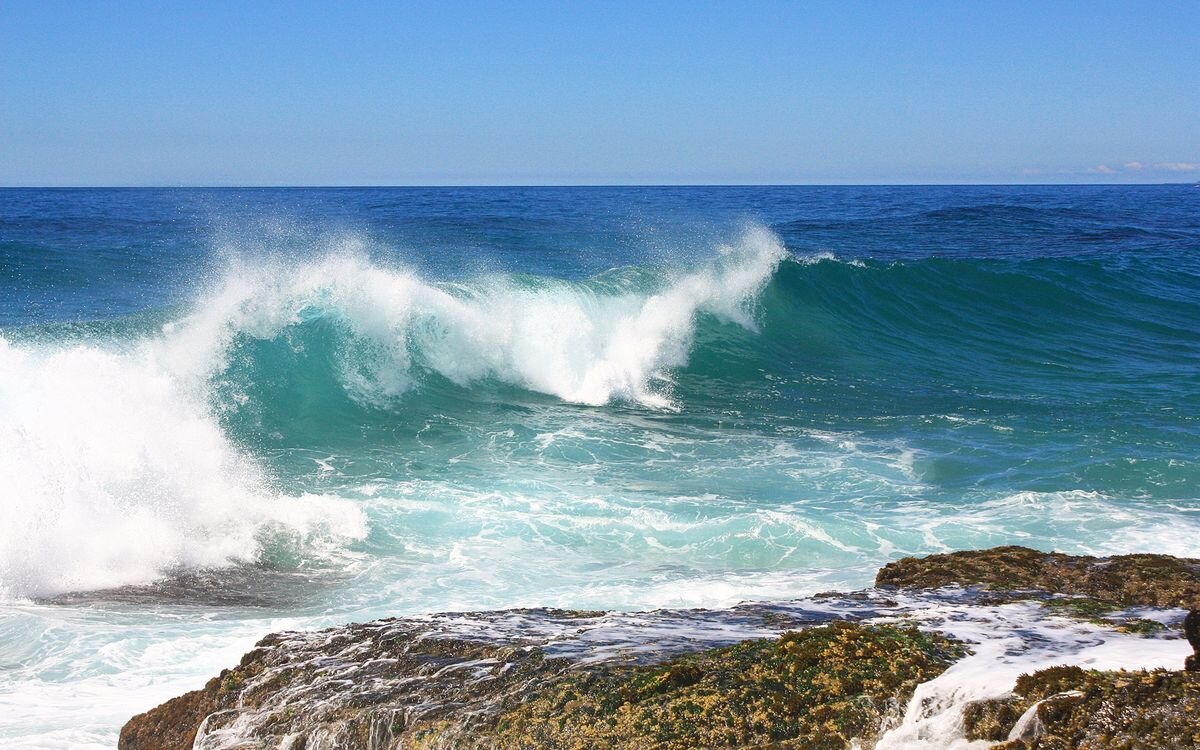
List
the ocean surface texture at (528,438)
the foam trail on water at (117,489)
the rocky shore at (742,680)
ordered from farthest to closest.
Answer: the foam trail on water at (117,489), the ocean surface texture at (528,438), the rocky shore at (742,680)

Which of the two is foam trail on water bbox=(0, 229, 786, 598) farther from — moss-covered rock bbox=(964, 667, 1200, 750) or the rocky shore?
moss-covered rock bbox=(964, 667, 1200, 750)

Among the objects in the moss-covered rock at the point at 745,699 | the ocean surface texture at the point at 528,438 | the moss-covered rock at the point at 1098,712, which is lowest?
the ocean surface texture at the point at 528,438

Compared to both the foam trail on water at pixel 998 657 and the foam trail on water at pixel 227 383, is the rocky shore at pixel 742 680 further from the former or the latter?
the foam trail on water at pixel 227 383

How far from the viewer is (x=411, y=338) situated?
656 inches

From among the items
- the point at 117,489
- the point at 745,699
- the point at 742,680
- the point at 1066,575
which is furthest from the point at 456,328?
the point at 745,699

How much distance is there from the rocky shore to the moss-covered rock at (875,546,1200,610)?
1.5 inches

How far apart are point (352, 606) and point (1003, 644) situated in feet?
16.0

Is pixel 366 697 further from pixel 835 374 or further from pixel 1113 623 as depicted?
pixel 835 374

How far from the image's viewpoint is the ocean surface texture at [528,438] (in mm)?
7699

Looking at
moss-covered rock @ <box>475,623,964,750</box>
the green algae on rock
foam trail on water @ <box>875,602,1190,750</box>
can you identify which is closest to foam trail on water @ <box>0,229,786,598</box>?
the green algae on rock

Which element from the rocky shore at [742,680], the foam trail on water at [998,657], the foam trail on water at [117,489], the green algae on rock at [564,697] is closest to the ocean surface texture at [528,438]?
the foam trail on water at [117,489]

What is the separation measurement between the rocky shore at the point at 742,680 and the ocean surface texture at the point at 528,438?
76.6 inches

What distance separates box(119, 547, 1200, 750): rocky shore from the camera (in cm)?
336

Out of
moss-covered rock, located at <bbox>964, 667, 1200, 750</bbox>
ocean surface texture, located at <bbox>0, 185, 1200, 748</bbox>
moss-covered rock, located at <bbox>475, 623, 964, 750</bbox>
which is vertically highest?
moss-covered rock, located at <bbox>964, 667, 1200, 750</bbox>
